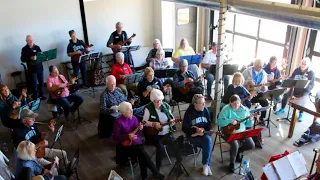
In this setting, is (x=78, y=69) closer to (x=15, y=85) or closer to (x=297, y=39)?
(x=15, y=85)

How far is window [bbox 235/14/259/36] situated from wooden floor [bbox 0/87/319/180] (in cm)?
259

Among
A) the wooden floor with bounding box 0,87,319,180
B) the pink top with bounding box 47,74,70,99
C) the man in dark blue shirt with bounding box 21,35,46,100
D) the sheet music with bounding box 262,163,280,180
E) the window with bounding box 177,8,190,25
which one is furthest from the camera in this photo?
the window with bounding box 177,8,190,25

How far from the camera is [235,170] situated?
5109mm

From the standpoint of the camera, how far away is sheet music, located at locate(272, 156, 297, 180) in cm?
365

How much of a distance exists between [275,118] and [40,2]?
6276 millimetres

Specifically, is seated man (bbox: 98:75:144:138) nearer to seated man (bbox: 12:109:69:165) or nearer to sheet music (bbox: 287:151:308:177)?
seated man (bbox: 12:109:69:165)

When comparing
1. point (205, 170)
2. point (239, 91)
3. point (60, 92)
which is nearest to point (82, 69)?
point (60, 92)

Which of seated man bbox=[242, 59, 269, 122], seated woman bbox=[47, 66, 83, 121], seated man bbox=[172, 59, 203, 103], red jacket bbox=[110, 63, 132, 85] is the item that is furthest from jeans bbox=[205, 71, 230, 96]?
seated woman bbox=[47, 66, 83, 121]

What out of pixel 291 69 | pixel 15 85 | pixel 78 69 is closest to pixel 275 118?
pixel 291 69

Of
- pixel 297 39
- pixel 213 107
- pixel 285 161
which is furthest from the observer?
pixel 297 39

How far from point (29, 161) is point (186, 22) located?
6.67 meters

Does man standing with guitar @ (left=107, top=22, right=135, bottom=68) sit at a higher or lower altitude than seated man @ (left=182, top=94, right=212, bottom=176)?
higher

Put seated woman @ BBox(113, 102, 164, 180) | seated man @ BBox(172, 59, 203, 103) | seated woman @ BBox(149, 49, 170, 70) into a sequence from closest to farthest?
seated woman @ BBox(113, 102, 164, 180), seated man @ BBox(172, 59, 203, 103), seated woman @ BBox(149, 49, 170, 70)

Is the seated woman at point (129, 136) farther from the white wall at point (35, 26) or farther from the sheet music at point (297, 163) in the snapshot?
the white wall at point (35, 26)
